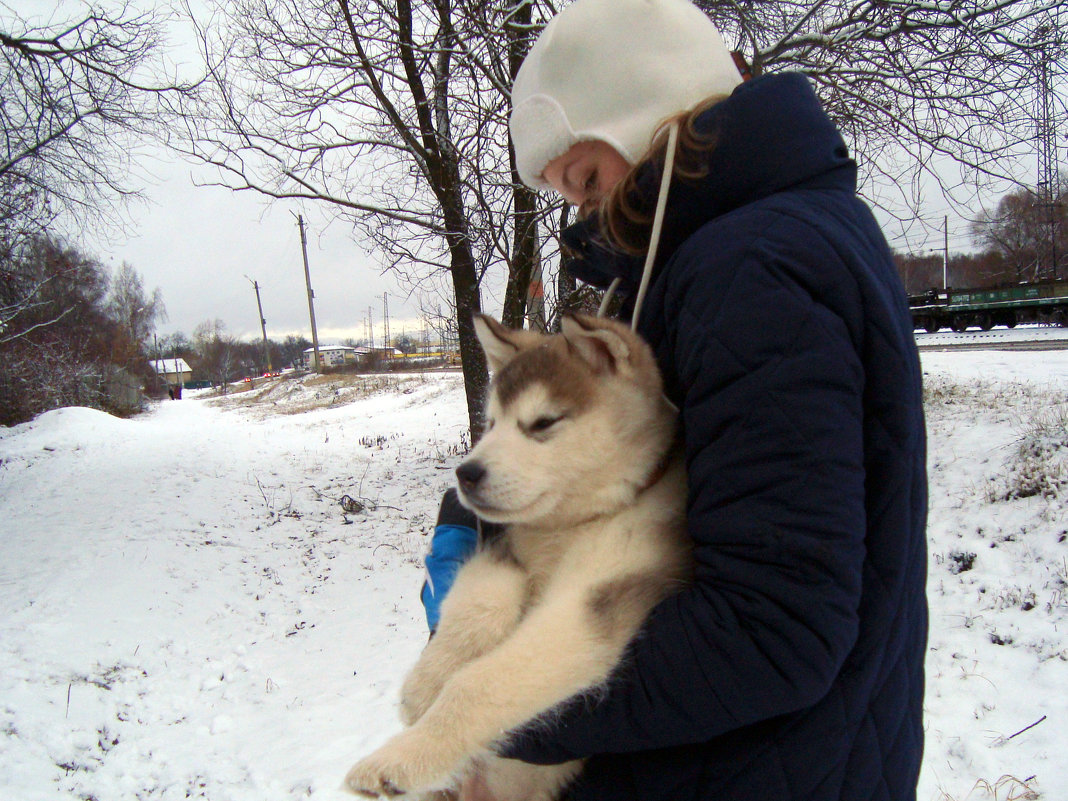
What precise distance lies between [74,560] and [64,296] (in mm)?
25993

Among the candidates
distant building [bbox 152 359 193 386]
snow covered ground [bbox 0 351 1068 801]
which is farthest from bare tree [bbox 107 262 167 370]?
snow covered ground [bbox 0 351 1068 801]

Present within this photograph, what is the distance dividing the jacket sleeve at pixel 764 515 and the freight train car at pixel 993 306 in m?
28.9

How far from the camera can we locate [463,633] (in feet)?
5.09

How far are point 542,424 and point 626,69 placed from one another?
987mm

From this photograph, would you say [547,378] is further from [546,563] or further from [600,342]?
[546,563]

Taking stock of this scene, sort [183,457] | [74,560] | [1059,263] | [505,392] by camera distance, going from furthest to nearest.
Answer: [1059,263], [183,457], [74,560], [505,392]

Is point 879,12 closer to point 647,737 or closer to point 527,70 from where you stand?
point 527,70

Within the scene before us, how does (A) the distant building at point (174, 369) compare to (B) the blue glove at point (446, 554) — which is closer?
(B) the blue glove at point (446, 554)

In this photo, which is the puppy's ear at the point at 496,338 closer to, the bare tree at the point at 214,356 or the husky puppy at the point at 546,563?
the husky puppy at the point at 546,563

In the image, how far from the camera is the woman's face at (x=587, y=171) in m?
1.67

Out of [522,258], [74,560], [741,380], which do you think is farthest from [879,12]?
[74,560]

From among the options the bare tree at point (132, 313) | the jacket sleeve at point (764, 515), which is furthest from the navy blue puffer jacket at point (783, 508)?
the bare tree at point (132, 313)

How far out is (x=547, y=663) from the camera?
1.27 m

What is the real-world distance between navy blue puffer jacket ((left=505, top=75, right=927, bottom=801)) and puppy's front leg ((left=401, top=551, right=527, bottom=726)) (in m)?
0.34
